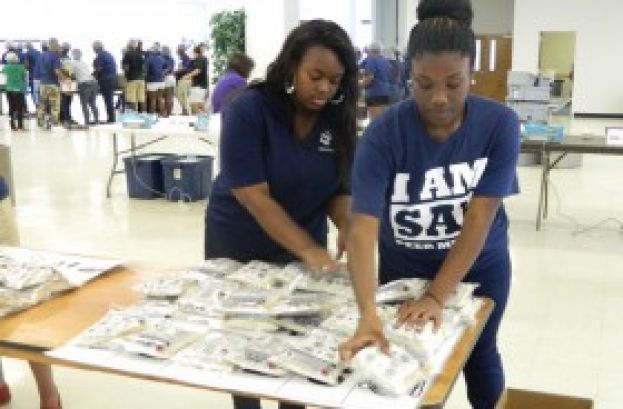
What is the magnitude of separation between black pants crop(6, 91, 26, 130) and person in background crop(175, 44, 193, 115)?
275 cm

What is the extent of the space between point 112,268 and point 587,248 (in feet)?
12.5

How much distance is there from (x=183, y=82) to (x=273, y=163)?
38.9 ft

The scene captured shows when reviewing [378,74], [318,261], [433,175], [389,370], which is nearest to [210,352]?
[389,370]

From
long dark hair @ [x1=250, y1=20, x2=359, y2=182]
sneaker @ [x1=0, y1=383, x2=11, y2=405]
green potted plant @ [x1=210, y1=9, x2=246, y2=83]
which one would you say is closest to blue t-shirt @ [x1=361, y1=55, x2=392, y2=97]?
green potted plant @ [x1=210, y1=9, x2=246, y2=83]

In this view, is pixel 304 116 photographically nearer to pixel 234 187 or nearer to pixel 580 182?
pixel 234 187

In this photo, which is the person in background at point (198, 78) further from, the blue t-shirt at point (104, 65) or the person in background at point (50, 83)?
the person in background at point (50, 83)

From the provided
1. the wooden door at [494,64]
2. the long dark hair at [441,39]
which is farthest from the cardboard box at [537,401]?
the wooden door at [494,64]

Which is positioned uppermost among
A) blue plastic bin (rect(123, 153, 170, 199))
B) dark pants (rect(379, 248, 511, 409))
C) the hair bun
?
the hair bun

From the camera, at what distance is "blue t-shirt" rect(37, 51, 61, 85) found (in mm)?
11758

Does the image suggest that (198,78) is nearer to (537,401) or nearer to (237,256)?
(237,256)

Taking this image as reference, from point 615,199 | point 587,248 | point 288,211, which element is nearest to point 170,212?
point 587,248

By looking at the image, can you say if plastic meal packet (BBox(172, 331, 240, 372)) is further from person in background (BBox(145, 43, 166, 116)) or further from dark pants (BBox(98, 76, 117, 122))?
person in background (BBox(145, 43, 166, 116))

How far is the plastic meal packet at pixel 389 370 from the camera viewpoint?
1285mm

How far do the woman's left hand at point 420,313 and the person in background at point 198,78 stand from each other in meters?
11.0
